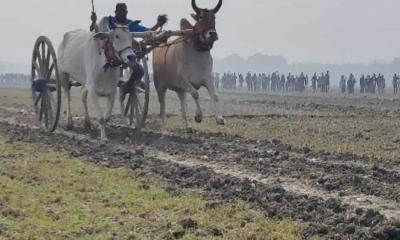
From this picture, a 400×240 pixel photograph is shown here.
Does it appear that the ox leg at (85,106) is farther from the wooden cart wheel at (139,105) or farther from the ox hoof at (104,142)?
the ox hoof at (104,142)

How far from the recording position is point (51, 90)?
15.6 m

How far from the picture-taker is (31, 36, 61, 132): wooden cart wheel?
15320mm

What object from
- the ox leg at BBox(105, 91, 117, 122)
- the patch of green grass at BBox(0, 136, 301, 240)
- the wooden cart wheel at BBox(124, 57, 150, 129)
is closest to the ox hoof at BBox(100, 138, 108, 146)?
the ox leg at BBox(105, 91, 117, 122)

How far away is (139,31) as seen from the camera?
1475cm

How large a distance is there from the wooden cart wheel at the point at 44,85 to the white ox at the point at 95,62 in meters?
0.36

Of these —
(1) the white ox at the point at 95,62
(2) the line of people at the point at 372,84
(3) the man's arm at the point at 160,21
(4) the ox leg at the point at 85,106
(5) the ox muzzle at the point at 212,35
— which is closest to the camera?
(1) the white ox at the point at 95,62

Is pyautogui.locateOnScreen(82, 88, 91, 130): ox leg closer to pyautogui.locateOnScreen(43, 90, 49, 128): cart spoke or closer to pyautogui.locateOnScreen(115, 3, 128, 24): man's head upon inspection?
pyautogui.locateOnScreen(43, 90, 49, 128): cart spoke

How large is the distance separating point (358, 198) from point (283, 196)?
2.81ft

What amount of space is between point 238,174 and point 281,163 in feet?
3.54

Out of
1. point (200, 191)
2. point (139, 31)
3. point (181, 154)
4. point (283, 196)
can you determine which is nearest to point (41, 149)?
point (181, 154)

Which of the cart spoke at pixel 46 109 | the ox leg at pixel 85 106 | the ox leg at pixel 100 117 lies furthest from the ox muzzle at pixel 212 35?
the cart spoke at pixel 46 109

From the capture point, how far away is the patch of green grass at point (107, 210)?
651cm

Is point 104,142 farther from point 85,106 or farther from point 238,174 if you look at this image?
point 238,174

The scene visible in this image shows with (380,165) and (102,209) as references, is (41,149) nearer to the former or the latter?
(102,209)
